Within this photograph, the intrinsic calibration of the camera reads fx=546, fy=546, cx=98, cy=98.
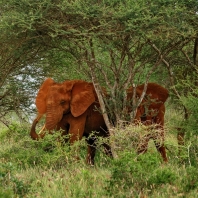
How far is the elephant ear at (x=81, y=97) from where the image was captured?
39.4ft

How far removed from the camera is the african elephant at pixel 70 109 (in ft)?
39.0

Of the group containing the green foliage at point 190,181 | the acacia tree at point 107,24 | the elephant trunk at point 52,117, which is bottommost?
the green foliage at point 190,181

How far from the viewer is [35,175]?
991cm

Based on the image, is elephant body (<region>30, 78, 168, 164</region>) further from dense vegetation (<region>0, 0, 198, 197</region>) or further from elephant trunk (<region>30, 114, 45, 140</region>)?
dense vegetation (<region>0, 0, 198, 197</region>)

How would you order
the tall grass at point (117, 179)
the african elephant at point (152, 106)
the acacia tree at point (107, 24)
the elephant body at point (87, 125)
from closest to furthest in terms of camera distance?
the tall grass at point (117, 179) → the acacia tree at point (107, 24) → the elephant body at point (87, 125) → the african elephant at point (152, 106)

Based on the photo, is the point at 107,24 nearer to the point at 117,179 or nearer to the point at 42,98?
the point at 42,98

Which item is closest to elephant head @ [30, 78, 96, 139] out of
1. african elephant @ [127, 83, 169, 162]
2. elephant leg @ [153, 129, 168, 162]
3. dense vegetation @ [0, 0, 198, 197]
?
dense vegetation @ [0, 0, 198, 197]

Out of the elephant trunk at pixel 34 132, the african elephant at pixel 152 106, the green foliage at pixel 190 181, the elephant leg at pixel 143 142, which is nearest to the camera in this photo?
the green foliage at pixel 190 181

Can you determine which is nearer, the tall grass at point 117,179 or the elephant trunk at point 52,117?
the tall grass at point 117,179

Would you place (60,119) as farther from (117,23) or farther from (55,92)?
(117,23)

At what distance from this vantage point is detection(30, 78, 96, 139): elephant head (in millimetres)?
11883

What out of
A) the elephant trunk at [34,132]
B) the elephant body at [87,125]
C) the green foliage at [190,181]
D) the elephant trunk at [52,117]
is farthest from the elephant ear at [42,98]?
the green foliage at [190,181]

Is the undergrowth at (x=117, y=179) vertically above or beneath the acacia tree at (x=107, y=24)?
beneath

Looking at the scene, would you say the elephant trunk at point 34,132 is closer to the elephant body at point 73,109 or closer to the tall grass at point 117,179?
the elephant body at point 73,109
